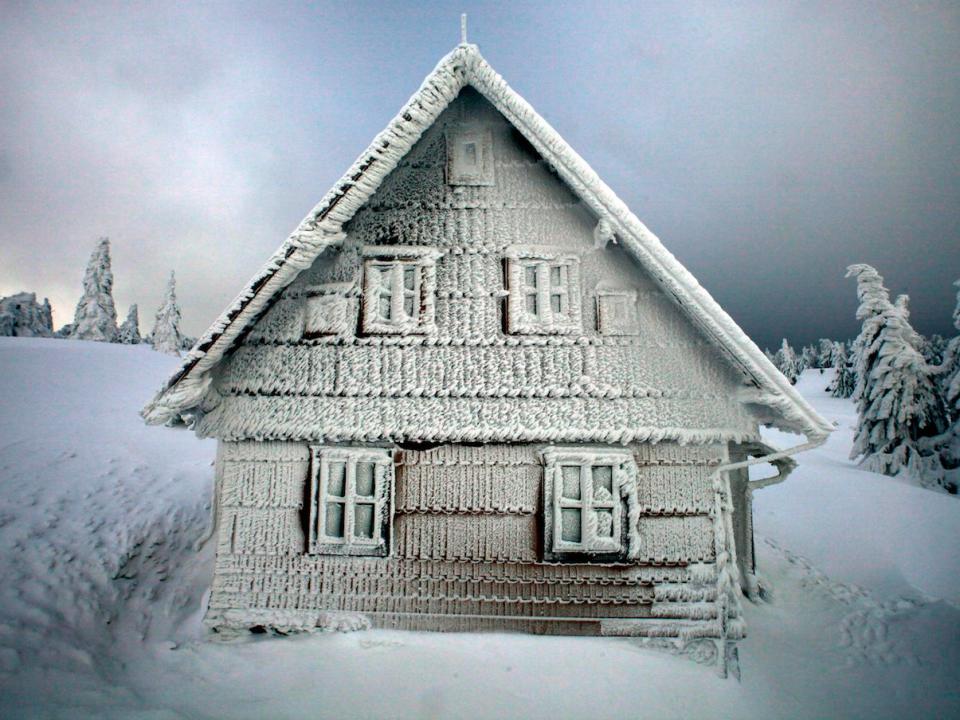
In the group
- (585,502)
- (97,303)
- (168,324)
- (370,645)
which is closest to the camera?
(370,645)

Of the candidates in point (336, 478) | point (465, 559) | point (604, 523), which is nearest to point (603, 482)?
point (604, 523)

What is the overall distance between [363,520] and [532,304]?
11.5ft

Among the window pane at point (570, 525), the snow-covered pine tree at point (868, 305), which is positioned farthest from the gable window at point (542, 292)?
the snow-covered pine tree at point (868, 305)

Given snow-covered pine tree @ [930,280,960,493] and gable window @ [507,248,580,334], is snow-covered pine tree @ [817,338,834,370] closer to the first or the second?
snow-covered pine tree @ [930,280,960,493]

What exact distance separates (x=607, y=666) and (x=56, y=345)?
3858 centimetres

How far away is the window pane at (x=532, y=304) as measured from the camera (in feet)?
17.0

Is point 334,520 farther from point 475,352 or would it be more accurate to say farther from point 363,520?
point 475,352

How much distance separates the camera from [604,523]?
491cm

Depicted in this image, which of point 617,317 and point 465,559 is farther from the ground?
point 617,317

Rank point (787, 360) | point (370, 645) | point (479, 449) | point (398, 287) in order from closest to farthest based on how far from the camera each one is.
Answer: point (370, 645)
point (479, 449)
point (398, 287)
point (787, 360)

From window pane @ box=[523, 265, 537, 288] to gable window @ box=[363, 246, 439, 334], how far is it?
1.19m

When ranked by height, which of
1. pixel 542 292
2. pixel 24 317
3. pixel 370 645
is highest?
pixel 24 317

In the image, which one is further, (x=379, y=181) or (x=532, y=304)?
(x=532, y=304)

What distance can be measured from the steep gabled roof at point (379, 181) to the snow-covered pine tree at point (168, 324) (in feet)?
153
